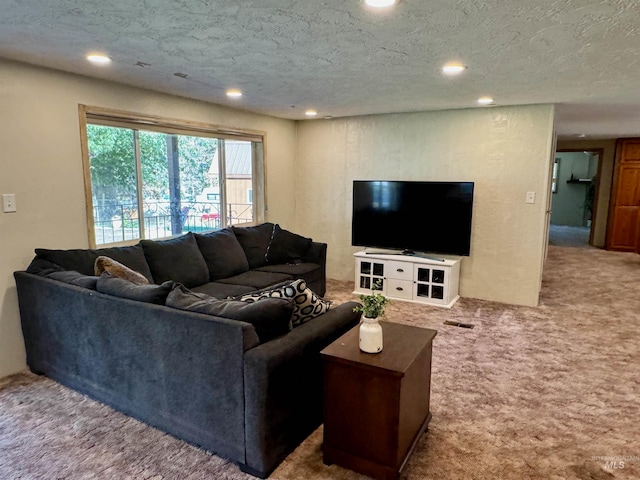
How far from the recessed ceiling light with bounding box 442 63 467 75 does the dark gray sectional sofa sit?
1.78 metres

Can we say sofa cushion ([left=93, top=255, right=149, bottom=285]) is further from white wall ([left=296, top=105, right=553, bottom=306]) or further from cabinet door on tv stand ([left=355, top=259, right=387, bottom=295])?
white wall ([left=296, top=105, right=553, bottom=306])

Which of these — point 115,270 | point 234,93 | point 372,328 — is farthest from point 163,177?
point 372,328

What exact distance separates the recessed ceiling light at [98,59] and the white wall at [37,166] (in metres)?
0.52

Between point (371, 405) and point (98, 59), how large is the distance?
2.80 metres

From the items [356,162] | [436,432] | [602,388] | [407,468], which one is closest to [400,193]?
[356,162]

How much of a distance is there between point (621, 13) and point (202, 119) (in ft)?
12.3

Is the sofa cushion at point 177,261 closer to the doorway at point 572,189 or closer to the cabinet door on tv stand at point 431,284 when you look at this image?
the cabinet door on tv stand at point 431,284

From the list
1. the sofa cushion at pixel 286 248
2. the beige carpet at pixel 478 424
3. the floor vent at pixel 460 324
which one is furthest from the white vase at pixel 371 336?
the sofa cushion at pixel 286 248

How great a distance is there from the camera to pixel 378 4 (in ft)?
6.34

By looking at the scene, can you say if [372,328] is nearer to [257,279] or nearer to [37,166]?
[257,279]

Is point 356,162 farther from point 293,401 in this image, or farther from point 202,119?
point 293,401

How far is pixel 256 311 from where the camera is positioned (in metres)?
2.11

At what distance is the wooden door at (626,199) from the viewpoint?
331 inches

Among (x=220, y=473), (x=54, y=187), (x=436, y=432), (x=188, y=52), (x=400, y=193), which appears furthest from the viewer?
(x=400, y=193)
